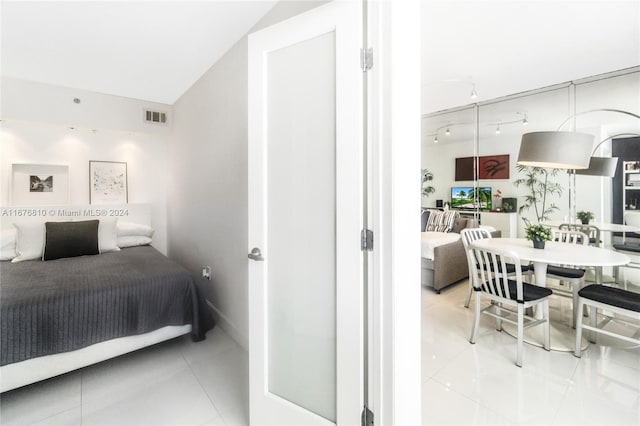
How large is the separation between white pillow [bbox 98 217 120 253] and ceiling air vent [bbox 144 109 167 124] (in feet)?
4.56

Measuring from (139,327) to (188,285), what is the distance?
0.44 metres

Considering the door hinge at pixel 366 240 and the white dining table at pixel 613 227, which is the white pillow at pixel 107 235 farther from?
the white dining table at pixel 613 227

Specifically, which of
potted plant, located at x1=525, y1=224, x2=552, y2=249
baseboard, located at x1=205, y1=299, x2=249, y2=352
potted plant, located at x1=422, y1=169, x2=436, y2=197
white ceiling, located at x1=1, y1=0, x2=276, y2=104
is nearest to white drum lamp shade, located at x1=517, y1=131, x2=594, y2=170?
potted plant, located at x1=525, y1=224, x2=552, y2=249

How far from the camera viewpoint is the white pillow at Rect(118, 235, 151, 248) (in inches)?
121

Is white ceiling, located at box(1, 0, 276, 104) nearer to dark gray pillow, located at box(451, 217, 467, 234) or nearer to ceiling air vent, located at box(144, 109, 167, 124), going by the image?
ceiling air vent, located at box(144, 109, 167, 124)

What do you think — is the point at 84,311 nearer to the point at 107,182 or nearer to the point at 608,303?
the point at 107,182

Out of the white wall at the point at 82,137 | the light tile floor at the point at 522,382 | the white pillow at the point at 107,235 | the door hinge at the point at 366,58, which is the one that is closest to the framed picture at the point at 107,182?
the white wall at the point at 82,137

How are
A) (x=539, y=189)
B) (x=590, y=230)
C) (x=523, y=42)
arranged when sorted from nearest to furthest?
(x=523, y=42)
(x=590, y=230)
(x=539, y=189)

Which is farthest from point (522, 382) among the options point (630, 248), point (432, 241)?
point (630, 248)

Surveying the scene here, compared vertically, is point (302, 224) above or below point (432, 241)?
above

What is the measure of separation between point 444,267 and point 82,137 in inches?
172

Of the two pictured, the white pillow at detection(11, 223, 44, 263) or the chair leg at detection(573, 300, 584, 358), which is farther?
the white pillow at detection(11, 223, 44, 263)

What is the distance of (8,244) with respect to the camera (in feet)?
7.41

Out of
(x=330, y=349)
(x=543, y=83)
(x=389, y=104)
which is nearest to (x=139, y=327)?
(x=330, y=349)
